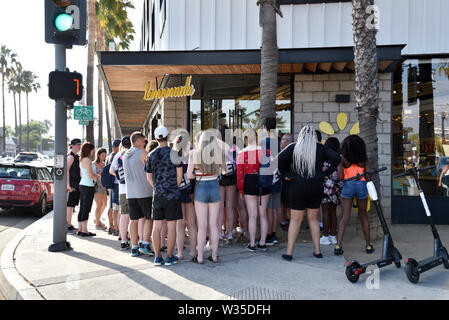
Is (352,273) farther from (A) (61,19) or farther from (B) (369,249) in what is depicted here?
(A) (61,19)

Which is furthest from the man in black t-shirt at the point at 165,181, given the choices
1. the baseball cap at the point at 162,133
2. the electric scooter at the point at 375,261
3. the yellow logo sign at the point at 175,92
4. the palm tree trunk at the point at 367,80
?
the yellow logo sign at the point at 175,92

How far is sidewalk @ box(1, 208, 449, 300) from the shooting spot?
4.39m

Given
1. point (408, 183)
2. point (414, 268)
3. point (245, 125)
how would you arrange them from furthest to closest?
point (245, 125) → point (408, 183) → point (414, 268)

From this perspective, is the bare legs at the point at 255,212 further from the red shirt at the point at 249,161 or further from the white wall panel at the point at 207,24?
the white wall panel at the point at 207,24

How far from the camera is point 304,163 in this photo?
18.2 feet

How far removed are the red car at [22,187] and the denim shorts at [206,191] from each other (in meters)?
8.10

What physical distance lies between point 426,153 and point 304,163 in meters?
5.30

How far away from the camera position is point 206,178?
18.1ft

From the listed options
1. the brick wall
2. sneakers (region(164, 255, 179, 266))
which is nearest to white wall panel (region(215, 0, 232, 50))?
the brick wall

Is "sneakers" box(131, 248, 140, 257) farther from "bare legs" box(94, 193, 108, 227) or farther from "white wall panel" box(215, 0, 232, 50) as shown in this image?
"white wall panel" box(215, 0, 232, 50)

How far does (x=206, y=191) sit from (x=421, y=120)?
6.52 m

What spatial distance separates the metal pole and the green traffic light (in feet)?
1.25
